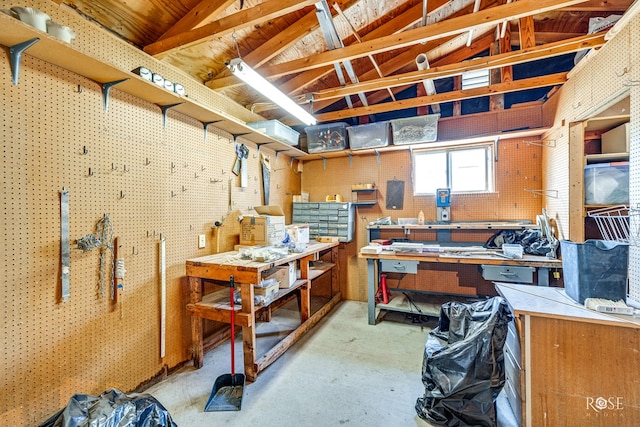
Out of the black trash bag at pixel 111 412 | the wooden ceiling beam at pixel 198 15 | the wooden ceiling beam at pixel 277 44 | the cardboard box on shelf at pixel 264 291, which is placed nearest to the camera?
the black trash bag at pixel 111 412

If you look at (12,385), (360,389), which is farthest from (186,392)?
(360,389)

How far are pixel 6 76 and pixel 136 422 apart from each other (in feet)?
6.15

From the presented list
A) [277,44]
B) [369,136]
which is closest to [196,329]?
[277,44]

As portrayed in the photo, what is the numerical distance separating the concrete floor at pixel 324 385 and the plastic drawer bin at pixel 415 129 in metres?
2.31

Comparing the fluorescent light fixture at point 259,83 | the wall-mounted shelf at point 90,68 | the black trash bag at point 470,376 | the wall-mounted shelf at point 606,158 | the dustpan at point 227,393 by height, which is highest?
the fluorescent light fixture at point 259,83

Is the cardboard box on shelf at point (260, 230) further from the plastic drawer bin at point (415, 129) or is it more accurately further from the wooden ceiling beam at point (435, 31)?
the plastic drawer bin at point (415, 129)

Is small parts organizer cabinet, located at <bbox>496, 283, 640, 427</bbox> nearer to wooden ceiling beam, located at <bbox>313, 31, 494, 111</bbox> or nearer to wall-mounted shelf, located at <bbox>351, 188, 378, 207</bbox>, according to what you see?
wall-mounted shelf, located at <bbox>351, 188, 378, 207</bbox>

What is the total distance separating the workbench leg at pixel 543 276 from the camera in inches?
98.8

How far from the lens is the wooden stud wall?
3240 millimetres

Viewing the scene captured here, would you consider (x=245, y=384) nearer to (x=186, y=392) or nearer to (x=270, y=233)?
(x=186, y=392)

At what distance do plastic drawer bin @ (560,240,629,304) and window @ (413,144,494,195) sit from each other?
2106 mm

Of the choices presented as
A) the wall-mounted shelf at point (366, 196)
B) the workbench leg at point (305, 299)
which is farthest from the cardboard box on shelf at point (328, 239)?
the workbench leg at point (305, 299)

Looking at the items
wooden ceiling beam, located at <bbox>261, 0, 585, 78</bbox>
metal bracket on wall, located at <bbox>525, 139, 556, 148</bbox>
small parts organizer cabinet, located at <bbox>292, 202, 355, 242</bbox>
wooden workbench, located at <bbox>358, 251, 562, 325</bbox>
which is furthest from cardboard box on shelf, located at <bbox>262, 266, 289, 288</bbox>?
metal bracket on wall, located at <bbox>525, 139, 556, 148</bbox>

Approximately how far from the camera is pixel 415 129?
11.1ft
